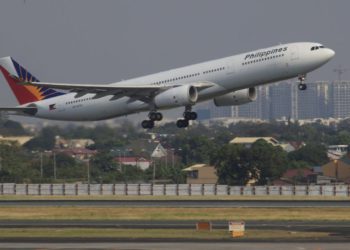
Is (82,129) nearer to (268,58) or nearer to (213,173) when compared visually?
(213,173)

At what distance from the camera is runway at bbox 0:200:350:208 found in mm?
72250

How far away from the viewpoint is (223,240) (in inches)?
1972

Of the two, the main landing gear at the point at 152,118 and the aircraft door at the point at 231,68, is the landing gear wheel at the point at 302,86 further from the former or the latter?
the main landing gear at the point at 152,118

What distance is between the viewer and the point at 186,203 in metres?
75.9

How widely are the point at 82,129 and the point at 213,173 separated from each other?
2350 cm

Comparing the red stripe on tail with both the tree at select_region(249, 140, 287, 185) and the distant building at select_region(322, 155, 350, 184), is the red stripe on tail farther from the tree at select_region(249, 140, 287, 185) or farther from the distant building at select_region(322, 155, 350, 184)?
the distant building at select_region(322, 155, 350, 184)

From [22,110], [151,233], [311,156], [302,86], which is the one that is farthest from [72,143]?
[151,233]

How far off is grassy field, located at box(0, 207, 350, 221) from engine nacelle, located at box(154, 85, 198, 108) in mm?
9901

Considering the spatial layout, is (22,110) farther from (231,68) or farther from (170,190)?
(231,68)

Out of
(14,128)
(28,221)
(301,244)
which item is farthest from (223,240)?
(14,128)

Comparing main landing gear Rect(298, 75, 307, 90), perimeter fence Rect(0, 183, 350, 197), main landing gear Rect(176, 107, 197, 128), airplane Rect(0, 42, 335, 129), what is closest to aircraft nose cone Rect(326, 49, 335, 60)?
airplane Rect(0, 42, 335, 129)

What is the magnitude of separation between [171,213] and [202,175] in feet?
213

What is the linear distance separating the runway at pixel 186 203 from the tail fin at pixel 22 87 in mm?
11761

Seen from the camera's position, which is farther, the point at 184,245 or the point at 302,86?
the point at 302,86
